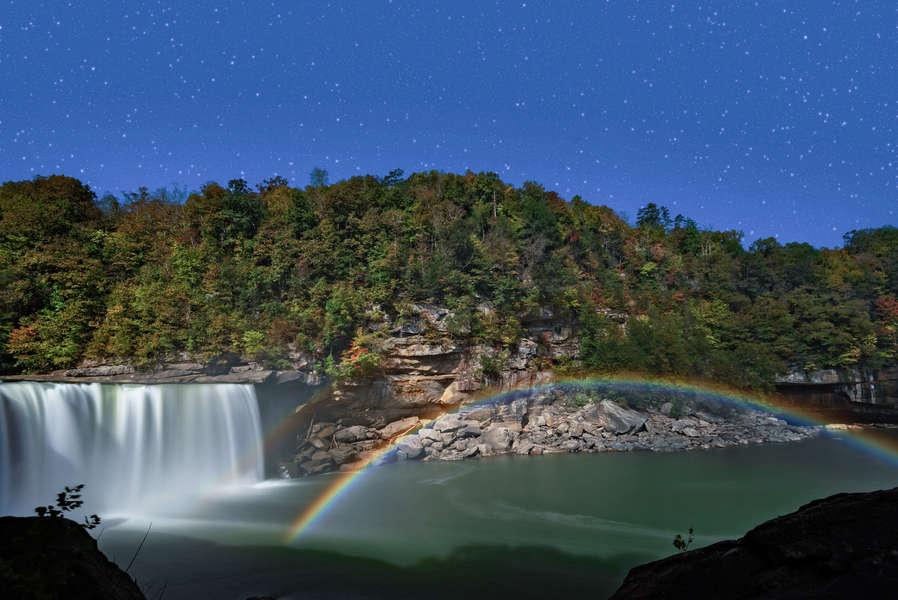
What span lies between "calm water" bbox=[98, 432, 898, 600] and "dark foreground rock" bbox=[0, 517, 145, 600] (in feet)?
17.9

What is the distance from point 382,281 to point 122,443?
11904 mm

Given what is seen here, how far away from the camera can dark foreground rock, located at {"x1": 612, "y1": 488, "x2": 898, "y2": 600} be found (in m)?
2.20

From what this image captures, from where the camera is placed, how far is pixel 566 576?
858 centimetres

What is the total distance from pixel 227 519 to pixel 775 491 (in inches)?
693

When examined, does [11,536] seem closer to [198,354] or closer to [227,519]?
[227,519]

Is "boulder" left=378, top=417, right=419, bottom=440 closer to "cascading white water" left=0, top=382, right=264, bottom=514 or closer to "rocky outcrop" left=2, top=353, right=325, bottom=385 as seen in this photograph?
"rocky outcrop" left=2, top=353, right=325, bottom=385

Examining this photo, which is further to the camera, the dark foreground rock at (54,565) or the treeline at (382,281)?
the treeline at (382,281)

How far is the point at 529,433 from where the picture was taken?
2022 centimetres

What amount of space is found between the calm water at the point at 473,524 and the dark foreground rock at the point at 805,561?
582 centimetres

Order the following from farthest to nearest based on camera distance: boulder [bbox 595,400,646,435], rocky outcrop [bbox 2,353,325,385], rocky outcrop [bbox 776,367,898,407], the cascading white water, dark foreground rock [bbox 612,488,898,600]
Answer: rocky outcrop [bbox 776,367,898,407] < boulder [bbox 595,400,646,435] < rocky outcrop [bbox 2,353,325,385] < the cascading white water < dark foreground rock [bbox 612,488,898,600]

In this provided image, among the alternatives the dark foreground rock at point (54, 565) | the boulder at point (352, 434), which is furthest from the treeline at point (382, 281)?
the dark foreground rock at point (54, 565)

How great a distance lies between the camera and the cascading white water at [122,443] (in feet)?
37.9

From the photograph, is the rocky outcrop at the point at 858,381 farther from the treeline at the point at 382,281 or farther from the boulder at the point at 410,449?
the boulder at the point at 410,449

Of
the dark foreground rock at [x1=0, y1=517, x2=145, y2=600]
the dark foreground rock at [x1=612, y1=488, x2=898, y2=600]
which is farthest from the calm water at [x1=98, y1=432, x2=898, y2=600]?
the dark foreground rock at [x1=612, y1=488, x2=898, y2=600]
